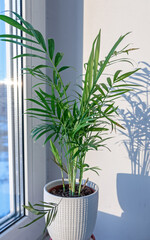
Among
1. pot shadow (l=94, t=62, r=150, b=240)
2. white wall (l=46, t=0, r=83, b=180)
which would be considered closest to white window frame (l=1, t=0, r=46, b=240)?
white wall (l=46, t=0, r=83, b=180)

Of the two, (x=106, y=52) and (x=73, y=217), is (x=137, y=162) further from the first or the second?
(x=106, y=52)

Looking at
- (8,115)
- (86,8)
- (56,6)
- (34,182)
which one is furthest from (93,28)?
(34,182)

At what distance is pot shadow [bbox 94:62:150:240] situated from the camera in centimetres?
115

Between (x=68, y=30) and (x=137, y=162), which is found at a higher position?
(x=68, y=30)

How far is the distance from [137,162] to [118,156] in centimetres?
10

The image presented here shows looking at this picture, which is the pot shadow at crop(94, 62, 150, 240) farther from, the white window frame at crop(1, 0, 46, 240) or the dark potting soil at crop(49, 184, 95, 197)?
the white window frame at crop(1, 0, 46, 240)

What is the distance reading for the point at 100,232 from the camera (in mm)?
1299

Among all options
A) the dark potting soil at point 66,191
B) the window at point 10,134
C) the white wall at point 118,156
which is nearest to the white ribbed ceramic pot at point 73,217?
the dark potting soil at point 66,191

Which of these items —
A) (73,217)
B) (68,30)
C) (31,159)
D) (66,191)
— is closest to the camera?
(73,217)

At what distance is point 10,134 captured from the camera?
1021 millimetres

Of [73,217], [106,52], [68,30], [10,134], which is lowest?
[73,217]

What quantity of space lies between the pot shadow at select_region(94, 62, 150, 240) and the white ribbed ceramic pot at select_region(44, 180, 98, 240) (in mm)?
387

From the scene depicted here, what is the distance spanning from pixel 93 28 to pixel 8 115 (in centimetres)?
65

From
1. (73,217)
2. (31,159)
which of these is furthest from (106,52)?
(73,217)
